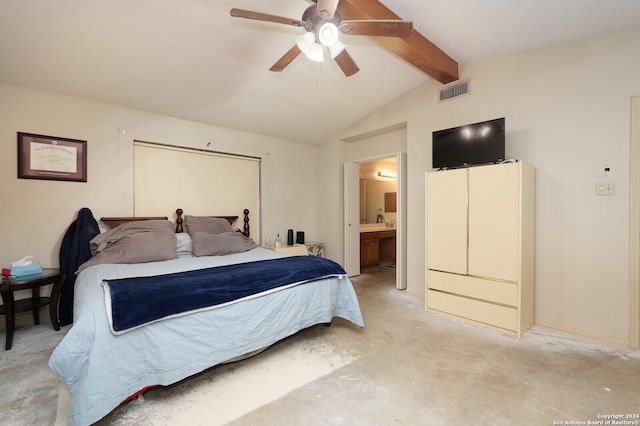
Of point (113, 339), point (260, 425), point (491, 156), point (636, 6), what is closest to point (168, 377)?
point (113, 339)

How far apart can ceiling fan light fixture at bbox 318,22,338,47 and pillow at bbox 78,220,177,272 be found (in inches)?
94.1

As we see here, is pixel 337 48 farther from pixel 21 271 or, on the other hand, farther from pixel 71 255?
pixel 21 271

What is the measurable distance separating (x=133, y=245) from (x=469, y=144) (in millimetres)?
3536

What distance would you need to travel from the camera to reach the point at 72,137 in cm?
295

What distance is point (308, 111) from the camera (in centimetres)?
391

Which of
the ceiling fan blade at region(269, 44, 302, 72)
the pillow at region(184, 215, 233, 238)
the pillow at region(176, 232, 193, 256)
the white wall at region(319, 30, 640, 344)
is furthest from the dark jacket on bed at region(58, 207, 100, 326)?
the white wall at region(319, 30, 640, 344)

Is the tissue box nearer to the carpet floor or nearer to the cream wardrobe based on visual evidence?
the carpet floor

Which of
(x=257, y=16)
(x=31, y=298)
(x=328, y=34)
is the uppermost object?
(x=257, y=16)

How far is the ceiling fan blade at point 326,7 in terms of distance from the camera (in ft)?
5.40

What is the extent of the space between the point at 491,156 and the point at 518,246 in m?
0.91

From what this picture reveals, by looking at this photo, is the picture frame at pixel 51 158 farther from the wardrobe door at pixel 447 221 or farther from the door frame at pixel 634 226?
the door frame at pixel 634 226

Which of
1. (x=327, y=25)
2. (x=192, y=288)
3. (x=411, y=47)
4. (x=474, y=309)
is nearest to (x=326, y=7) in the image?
(x=327, y=25)

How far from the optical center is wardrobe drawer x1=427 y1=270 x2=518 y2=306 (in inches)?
100

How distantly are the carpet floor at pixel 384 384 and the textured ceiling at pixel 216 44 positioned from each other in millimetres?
2503
